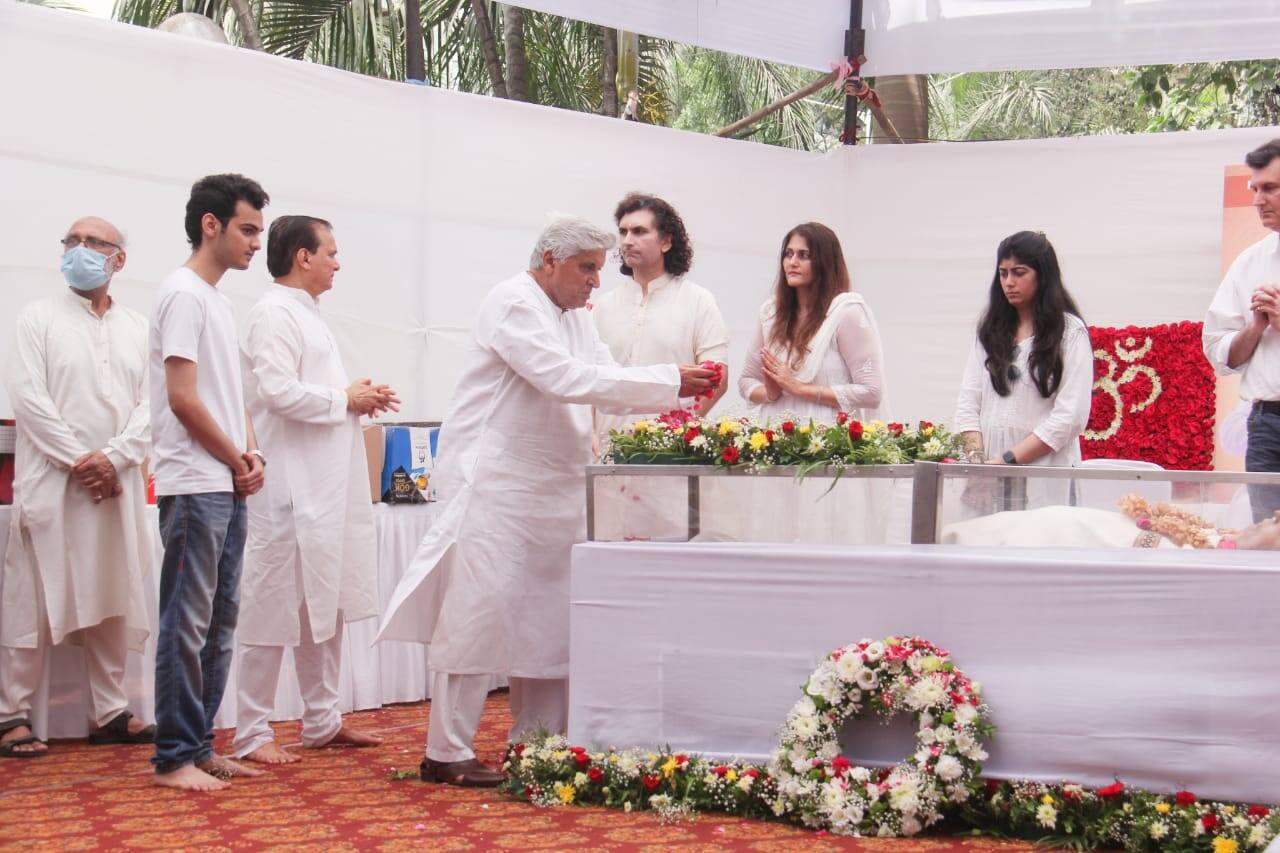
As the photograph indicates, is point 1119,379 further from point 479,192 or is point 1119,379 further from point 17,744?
point 17,744

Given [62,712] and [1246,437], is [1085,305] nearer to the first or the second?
[1246,437]

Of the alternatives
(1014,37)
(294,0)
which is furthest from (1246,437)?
(294,0)

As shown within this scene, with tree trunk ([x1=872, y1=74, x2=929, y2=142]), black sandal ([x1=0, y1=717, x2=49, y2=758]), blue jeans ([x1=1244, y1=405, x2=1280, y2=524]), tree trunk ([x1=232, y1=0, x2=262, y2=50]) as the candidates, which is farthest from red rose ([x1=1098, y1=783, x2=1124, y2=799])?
tree trunk ([x1=232, y1=0, x2=262, y2=50])

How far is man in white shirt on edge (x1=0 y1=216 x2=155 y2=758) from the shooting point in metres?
4.83

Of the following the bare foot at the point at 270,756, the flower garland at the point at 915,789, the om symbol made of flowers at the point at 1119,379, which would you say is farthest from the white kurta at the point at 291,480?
the om symbol made of flowers at the point at 1119,379

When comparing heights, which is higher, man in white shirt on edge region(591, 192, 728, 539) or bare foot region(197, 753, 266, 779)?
man in white shirt on edge region(591, 192, 728, 539)

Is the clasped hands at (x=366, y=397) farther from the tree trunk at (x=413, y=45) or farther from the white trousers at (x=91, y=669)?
the tree trunk at (x=413, y=45)

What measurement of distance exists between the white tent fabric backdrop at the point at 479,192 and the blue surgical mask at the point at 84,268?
0.91ft

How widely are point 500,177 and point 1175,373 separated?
122 inches

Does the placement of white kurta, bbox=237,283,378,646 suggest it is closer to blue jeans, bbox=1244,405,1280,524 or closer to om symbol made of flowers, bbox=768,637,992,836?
om symbol made of flowers, bbox=768,637,992,836

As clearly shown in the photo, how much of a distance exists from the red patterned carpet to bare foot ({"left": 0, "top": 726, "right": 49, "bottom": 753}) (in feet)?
0.54

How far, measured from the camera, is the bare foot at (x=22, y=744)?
4.77 m

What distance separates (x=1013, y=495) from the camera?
12.2ft

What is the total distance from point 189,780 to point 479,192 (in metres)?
3.13
